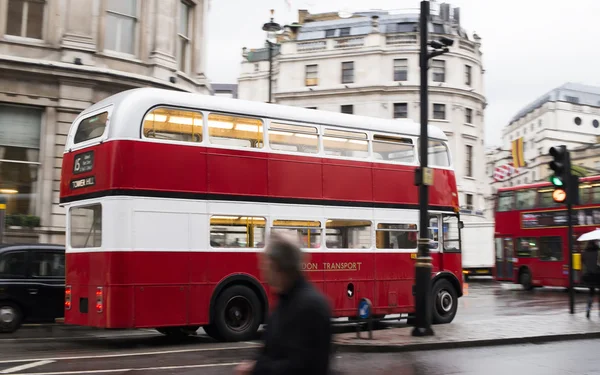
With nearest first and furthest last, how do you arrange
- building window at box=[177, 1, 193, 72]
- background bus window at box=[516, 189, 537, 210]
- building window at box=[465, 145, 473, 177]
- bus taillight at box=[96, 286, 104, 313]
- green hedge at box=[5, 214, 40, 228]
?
1. bus taillight at box=[96, 286, 104, 313]
2. green hedge at box=[5, 214, 40, 228]
3. building window at box=[177, 1, 193, 72]
4. background bus window at box=[516, 189, 537, 210]
5. building window at box=[465, 145, 473, 177]

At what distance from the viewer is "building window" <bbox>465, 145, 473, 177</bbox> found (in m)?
53.6

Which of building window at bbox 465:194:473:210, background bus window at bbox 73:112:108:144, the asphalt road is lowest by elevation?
the asphalt road

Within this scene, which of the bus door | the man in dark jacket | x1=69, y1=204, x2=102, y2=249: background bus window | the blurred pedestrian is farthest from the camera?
the bus door

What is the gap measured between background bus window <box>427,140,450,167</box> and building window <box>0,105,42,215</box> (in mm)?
11457

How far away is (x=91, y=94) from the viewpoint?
2142cm

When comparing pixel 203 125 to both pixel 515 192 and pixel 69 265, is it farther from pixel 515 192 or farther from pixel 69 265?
pixel 515 192

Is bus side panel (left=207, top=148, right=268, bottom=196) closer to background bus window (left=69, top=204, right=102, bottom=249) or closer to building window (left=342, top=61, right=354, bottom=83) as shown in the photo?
background bus window (left=69, top=204, right=102, bottom=249)

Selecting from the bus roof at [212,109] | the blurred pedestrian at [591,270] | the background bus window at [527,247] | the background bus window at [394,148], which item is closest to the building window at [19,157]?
the bus roof at [212,109]

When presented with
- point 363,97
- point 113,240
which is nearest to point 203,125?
point 113,240

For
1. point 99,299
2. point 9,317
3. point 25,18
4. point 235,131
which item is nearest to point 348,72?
point 25,18

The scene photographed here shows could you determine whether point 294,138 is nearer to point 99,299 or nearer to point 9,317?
point 99,299

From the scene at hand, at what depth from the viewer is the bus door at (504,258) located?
3234 centimetres

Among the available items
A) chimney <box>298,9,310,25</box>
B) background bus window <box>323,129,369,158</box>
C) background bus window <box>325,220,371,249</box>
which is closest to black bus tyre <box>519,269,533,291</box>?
background bus window <box>325,220,371,249</box>

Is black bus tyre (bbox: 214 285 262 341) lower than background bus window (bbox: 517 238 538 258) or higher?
lower
